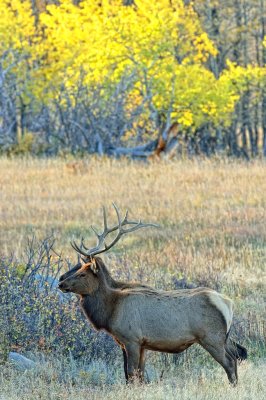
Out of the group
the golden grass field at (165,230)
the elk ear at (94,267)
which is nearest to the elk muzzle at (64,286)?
the elk ear at (94,267)

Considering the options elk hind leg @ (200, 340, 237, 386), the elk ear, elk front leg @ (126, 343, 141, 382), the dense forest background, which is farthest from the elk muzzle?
the dense forest background

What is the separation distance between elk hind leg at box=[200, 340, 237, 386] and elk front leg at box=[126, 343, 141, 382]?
494 millimetres

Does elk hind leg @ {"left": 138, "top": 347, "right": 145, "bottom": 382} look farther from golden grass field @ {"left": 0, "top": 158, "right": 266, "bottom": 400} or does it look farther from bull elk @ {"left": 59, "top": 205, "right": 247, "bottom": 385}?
golden grass field @ {"left": 0, "top": 158, "right": 266, "bottom": 400}

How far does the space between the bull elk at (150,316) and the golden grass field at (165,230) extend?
27 centimetres

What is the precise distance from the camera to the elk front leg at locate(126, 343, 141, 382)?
8023 millimetres

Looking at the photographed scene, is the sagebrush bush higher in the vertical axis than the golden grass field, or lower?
higher

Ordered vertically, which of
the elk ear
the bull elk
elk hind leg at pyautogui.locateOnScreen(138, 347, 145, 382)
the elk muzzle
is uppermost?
the elk ear

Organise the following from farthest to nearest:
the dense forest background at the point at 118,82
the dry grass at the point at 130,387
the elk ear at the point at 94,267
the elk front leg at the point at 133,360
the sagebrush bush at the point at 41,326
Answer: the dense forest background at the point at 118,82, the sagebrush bush at the point at 41,326, the elk ear at the point at 94,267, the elk front leg at the point at 133,360, the dry grass at the point at 130,387

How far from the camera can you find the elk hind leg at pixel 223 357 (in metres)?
8.02

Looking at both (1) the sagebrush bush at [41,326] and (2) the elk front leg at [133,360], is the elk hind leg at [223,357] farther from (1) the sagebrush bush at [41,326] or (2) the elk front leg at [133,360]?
(1) the sagebrush bush at [41,326]

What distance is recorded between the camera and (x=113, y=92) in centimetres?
3438

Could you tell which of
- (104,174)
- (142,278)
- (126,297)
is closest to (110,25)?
(104,174)

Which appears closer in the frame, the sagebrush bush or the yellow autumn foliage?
the sagebrush bush

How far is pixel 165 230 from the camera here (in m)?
18.2
